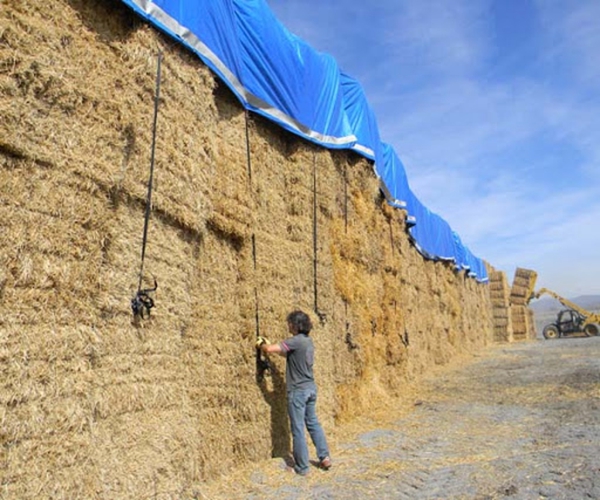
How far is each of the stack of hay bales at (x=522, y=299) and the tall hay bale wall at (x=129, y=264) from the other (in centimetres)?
3310

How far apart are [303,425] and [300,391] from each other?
0.34 m

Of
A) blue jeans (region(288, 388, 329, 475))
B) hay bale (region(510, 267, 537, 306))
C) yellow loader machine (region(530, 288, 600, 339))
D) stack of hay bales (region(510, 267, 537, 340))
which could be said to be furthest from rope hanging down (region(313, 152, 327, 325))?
hay bale (region(510, 267, 537, 306))

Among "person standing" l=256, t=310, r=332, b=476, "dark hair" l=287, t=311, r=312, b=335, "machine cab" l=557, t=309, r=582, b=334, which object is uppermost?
"machine cab" l=557, t=309, r=582, b=334

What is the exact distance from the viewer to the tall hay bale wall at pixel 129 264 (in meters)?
3.31

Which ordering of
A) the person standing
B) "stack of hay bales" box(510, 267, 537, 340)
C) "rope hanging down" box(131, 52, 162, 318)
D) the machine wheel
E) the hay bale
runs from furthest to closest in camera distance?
the hay bale
"stack of hay bales" box(510, 267, 537, 340)
the machine wheel
the person standing
"rope hanging down" box(131, 52, 162, 318)

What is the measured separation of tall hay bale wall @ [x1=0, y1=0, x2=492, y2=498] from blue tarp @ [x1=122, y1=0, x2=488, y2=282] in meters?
0.19

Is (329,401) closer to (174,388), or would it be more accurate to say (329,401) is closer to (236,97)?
(174,388)

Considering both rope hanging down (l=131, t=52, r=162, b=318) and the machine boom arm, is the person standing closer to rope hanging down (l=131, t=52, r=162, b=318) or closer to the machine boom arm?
rope hanging down (l=131, t=52, r=162, b=318)

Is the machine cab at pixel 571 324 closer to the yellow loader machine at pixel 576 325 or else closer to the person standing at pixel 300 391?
the yellow loader machine at pixel 576 325

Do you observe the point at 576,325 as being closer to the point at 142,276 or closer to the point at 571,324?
the point at 571,324

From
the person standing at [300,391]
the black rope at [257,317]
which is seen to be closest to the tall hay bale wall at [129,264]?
the black rope at [257,317]

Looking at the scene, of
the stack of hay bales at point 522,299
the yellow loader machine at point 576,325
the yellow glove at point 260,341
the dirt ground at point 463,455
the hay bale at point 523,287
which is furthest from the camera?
the hay bale at point 523,287

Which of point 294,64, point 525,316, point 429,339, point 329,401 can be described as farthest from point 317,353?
point 525,316

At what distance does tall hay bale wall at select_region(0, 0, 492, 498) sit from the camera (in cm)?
331
